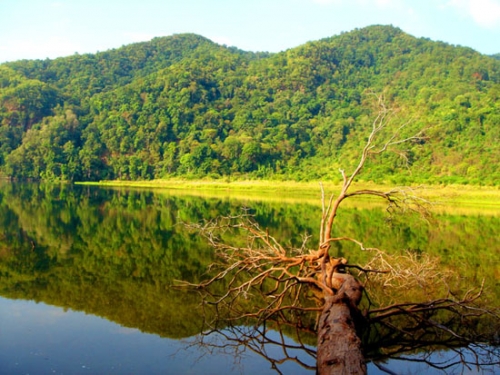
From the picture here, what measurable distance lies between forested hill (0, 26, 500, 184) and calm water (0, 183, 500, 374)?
37827 mm

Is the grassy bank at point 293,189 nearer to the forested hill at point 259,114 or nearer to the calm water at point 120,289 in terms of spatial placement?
the forested hill at point 259,114

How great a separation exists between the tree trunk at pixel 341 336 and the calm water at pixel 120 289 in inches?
33.8

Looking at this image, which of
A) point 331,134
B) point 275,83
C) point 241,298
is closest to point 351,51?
point 275,83

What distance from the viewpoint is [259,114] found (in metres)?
106

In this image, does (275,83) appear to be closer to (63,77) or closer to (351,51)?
(351,51)

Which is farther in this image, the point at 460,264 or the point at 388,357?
the point at 460,264

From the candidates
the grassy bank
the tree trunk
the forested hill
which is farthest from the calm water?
the forested hill

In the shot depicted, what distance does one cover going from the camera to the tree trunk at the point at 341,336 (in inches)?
247

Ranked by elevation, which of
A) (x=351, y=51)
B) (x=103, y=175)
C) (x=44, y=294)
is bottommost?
(x=103, y=175)

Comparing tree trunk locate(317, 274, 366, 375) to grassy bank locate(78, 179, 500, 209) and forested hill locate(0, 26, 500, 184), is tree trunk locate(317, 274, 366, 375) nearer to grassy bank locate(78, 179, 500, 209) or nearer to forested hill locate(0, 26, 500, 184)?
grassy bank locate(78, 179, 500, 209)

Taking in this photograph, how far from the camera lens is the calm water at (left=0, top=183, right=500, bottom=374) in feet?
25.5

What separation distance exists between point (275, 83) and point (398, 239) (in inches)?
3963

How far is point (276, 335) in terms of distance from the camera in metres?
9.12

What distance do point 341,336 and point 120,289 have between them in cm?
644
